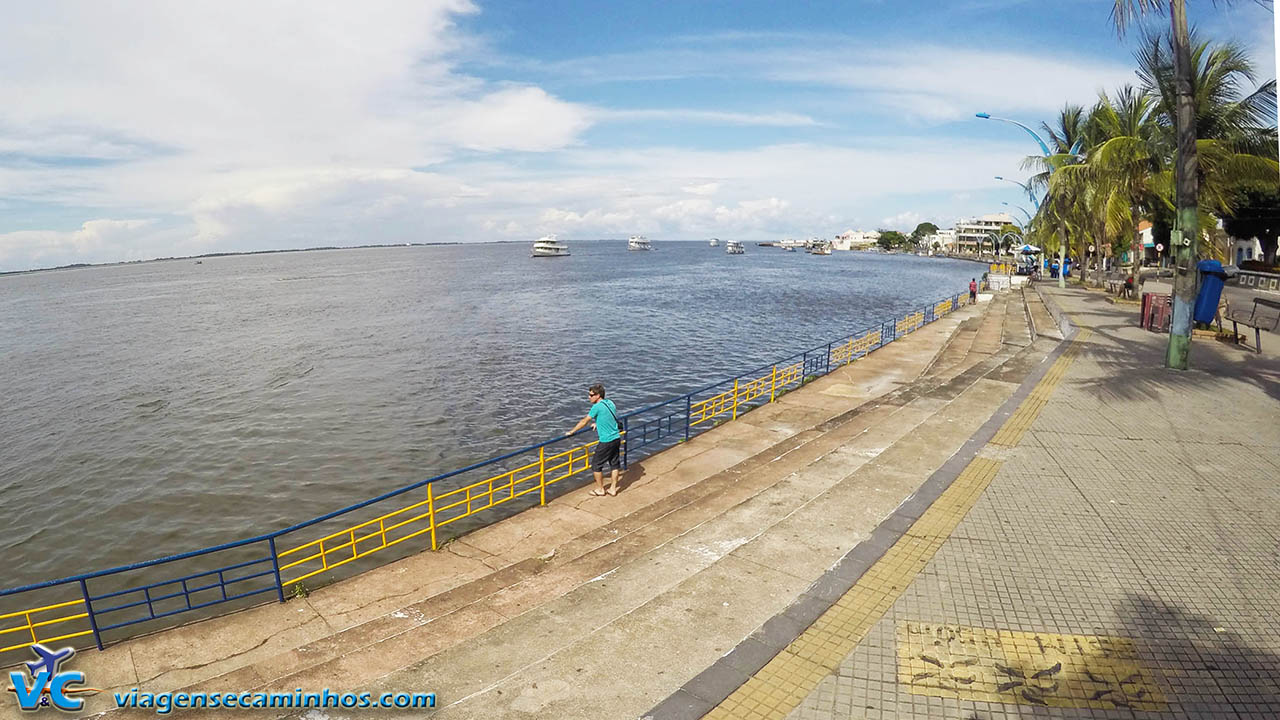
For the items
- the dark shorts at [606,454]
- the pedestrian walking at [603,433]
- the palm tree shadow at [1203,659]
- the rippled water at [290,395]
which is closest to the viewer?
the palm tree shadow at [1203,659]

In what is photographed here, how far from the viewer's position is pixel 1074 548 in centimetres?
782

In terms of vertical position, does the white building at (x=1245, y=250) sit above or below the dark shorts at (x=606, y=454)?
above

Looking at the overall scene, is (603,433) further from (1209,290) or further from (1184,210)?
(1209,290)

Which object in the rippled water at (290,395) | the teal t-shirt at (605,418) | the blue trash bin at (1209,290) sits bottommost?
the rippled water at (290,395)

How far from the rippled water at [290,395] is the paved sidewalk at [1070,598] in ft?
44.8

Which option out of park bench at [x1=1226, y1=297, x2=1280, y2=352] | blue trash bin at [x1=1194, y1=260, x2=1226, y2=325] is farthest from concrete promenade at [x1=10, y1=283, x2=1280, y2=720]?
blue trash bin at [x1=1194, y1=260, x2=1226, y2=325]

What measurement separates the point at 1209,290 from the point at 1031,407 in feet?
42.3

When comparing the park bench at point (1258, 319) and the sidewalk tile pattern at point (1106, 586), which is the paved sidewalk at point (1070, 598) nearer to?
the sidewalk tile pattern at point (1106, 586)

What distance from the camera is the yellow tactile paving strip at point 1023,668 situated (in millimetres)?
5367

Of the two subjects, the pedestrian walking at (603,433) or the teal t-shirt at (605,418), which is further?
the teal t-shirt at (605,418)

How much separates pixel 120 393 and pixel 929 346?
1402 inches

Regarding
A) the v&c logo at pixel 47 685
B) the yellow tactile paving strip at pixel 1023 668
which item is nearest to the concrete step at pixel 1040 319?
the yellow tactile paving strip at pixel 1023 668

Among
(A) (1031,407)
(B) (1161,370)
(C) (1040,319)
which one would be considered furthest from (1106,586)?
(C) (1040,319)

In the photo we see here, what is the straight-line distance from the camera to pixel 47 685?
21.0 feet
